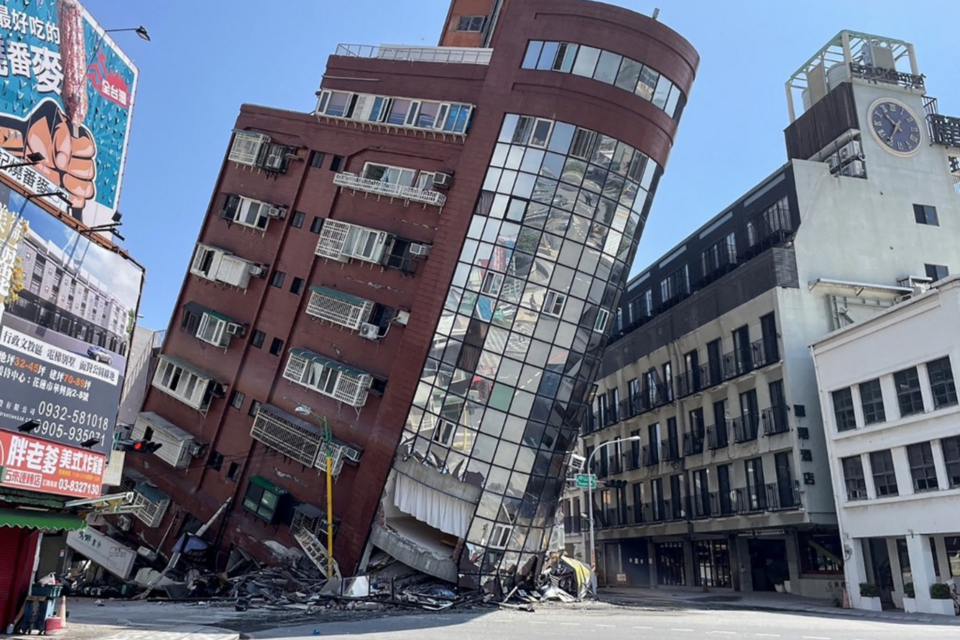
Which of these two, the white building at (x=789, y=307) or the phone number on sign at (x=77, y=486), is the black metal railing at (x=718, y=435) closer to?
the white building at (x=789, y=307)

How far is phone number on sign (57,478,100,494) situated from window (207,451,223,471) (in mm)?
17797

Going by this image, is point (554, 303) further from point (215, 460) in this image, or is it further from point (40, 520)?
point (40, 520)

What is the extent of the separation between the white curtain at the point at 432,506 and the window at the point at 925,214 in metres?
32.7

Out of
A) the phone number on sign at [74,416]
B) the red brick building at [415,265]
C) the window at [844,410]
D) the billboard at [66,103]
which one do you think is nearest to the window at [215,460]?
the red brick building at [415,265]

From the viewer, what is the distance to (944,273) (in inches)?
1729

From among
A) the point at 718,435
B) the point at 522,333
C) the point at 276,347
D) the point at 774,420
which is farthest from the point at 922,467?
the point at 276,347

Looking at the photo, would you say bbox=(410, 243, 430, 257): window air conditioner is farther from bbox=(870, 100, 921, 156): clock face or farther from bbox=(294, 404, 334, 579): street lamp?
bbox=(870, 100, 921, 156): clock face

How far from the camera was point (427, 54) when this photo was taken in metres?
39.3

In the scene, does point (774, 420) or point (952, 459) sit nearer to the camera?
point (952, 459)

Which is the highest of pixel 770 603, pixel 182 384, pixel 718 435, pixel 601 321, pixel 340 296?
pixel 601 321

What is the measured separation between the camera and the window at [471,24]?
4859 centimetres

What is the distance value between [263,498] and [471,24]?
107 feet

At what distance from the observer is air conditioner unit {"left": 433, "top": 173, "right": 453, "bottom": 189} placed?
36000 millimetres

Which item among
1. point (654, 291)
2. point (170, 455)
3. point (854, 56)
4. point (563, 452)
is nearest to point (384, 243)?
point (563, 452)
